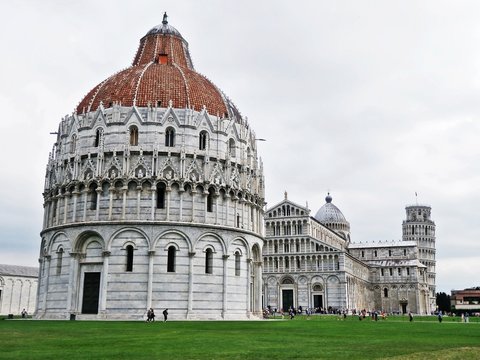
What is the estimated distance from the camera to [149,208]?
4331 cm

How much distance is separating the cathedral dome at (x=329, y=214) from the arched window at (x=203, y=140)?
8965cm

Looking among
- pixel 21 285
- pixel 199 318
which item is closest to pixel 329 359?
pixel 199 318

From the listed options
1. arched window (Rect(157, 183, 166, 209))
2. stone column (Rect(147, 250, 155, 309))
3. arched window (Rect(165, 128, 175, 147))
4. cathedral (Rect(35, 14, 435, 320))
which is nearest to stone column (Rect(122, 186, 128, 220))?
cathedral (Rect(35, 14, 435, 320))

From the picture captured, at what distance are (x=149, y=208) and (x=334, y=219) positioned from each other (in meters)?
95.1

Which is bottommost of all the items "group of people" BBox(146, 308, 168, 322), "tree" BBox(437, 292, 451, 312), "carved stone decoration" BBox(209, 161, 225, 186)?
"group of people" BBox(146, 308, 168, 322)

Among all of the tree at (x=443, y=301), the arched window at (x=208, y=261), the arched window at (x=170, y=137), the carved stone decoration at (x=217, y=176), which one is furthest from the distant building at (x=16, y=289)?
the tree at (x=443, y=301)

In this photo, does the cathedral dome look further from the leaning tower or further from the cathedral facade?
the leaning tower

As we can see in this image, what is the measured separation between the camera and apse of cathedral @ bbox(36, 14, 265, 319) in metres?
42.7

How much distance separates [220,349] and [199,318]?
2636cm

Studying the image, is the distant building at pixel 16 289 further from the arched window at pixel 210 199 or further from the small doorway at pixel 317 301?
the arched window at pixel 210 199

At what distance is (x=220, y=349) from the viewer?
17.0 m

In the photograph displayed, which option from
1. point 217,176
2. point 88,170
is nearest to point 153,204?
point 217,176

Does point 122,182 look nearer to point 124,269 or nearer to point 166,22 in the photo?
point 124,269

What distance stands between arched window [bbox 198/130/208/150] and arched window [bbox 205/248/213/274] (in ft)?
28.8
